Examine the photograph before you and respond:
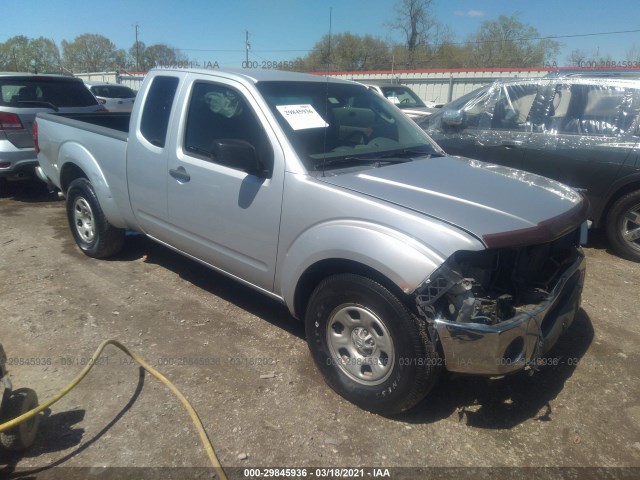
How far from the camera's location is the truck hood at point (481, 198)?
251 centimetres

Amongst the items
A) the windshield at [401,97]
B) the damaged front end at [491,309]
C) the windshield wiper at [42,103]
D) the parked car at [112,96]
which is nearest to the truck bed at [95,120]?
the windshield wiper at [42,103]

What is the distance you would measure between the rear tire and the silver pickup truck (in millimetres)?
1463

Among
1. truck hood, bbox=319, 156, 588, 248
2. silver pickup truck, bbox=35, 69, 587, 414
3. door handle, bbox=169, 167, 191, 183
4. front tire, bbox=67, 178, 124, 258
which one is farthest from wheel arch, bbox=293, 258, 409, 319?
front tire, bbox=67, 178, 124, 258

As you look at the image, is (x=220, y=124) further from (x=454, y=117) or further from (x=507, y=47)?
(x=507, y=47)

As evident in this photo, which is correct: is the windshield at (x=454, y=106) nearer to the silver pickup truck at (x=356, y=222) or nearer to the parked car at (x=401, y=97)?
the silver pickup truck at (x=356, y=222)

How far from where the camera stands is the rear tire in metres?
2.38

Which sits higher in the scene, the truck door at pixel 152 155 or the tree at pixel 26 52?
the tree at pixel 26 52

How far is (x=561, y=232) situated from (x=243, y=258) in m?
1.97

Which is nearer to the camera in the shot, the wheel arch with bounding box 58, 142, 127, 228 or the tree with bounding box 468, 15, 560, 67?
the wheel arch with bounding box 58, 142, 127, 228

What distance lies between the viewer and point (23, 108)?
6785 millimetres

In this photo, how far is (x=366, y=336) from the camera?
2766 mm

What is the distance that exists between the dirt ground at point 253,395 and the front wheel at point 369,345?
0.56ft

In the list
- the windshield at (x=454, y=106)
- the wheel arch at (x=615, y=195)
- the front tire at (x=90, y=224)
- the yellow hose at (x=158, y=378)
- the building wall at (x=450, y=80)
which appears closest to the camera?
the yellow hose at (x=158, y=378)

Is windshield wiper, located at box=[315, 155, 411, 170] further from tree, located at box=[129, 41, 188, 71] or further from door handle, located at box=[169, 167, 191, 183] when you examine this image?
tree, located at box=[129, 41, 188, 71]
